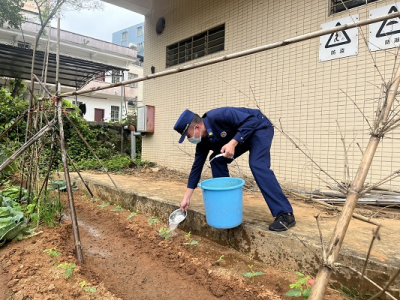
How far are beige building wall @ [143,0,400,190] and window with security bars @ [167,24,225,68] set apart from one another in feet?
0.44

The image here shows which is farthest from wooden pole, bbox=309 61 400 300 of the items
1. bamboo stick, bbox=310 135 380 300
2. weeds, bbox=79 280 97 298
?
weeds, bbox=79 280 97 298

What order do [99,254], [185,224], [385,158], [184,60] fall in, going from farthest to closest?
[184,60]
[385,158]
[185,224]
[99,254]

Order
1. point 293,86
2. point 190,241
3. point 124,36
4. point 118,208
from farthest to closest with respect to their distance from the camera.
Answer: point 124,36, point 293,86, point 118,208, point 190,241

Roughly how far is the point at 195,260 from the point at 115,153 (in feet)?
24.9

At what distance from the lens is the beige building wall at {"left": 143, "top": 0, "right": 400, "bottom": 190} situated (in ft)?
12.3

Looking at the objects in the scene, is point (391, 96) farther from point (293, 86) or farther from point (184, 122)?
point (293, 86)

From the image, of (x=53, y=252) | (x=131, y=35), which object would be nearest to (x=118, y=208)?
(x=53, y=252)

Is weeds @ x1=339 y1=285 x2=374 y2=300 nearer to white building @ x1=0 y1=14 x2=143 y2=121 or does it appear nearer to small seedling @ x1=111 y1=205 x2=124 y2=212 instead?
small seedling @ x1=111 y1=205 x2=124 y2=212

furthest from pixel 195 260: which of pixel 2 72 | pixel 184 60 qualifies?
pixel 2 72

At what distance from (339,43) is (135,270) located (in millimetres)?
4024

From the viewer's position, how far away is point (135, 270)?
2.29 m

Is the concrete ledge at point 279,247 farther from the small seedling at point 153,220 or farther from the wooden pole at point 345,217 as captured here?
the wooden pole at point 345,217

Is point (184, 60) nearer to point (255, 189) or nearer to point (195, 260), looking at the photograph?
point (255, 189)

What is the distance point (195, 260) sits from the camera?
2.34 metres
